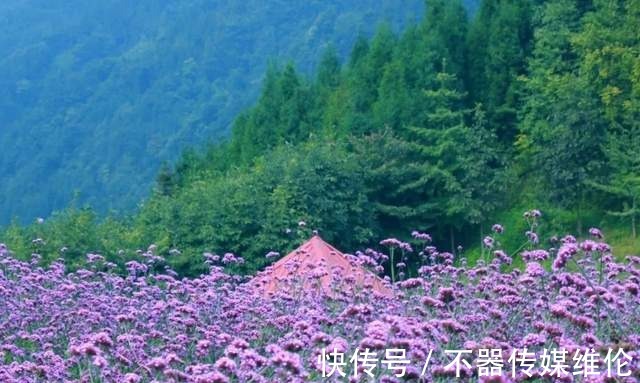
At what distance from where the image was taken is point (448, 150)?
27500 millimetres

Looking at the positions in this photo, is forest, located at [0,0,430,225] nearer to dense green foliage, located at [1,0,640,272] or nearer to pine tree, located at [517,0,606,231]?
dense green foliage, located at [1,0,640,272]

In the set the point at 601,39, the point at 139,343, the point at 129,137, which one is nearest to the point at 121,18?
the point at 129,137

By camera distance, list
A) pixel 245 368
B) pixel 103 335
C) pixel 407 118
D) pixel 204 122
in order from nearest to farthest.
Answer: pixel 245 368 → pixel 103 335 → pixel 407 118 → pixel 204 122

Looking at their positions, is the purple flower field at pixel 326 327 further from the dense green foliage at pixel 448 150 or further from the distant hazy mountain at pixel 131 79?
the distant hazy mountain at pixel 131 79

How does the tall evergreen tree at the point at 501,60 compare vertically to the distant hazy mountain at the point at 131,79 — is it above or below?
below

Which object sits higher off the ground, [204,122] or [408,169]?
[204,122]

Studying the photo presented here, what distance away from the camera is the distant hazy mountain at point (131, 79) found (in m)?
46.4

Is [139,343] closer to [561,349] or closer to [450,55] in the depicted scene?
[561,349]

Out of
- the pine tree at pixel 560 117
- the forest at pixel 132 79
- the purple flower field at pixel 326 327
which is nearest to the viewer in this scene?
the purple flower field at pixel 326 327

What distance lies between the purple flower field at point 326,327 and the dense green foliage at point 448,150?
13.6m

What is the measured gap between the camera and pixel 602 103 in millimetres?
27281

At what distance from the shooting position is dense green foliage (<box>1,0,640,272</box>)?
24.3 meters

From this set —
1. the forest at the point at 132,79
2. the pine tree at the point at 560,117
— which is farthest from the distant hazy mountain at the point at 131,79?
the pine tree at the point at 560,117

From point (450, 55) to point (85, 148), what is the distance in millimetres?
→ 21800
